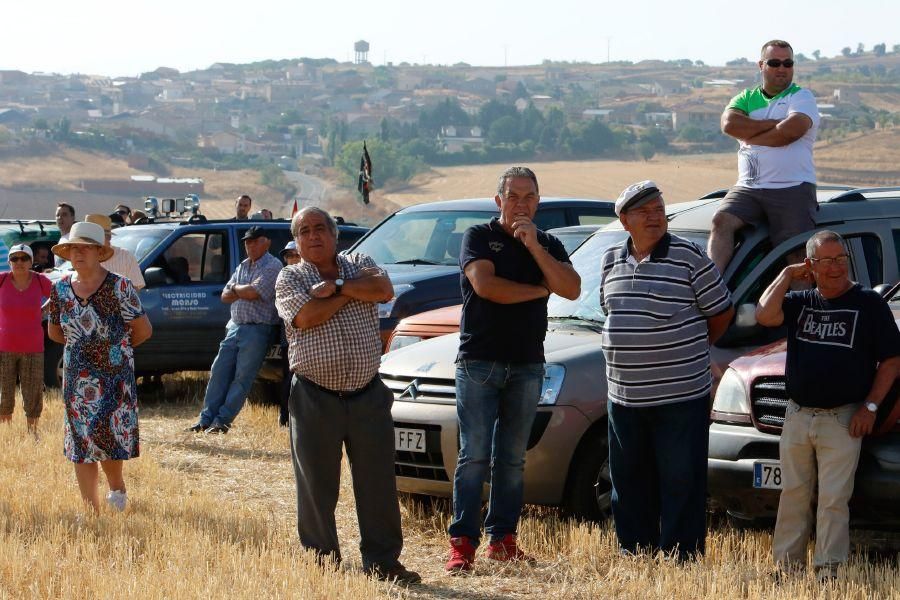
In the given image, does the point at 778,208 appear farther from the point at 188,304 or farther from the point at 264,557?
the point at 188,304

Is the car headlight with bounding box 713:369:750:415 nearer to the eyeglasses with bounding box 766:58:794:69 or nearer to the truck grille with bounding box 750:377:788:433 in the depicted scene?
the truck grille with bounding box 750:377:788:433

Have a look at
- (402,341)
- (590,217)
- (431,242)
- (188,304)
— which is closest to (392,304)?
(431,242)

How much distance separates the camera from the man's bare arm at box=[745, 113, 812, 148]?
324 inches

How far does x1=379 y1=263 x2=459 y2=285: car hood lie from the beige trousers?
17.4ft

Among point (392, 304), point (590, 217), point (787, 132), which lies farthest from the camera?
point (590, 217)

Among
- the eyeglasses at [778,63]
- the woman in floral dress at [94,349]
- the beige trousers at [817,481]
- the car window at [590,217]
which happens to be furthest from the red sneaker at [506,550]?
the car window at [590,217]

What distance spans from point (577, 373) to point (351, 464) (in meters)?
1.48

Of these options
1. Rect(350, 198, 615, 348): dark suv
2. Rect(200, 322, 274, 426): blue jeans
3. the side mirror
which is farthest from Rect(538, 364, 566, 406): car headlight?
the side mirror

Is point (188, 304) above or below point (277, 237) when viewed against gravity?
below

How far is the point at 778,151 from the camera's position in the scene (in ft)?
27.2

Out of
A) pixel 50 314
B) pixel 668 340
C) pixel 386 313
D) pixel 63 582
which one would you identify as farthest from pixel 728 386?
pixel 386 313

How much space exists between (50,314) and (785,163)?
4.19 meters

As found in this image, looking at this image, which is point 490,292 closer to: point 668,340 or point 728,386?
point 668,340

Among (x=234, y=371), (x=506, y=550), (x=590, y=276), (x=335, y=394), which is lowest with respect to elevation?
(x=234, y=371)
